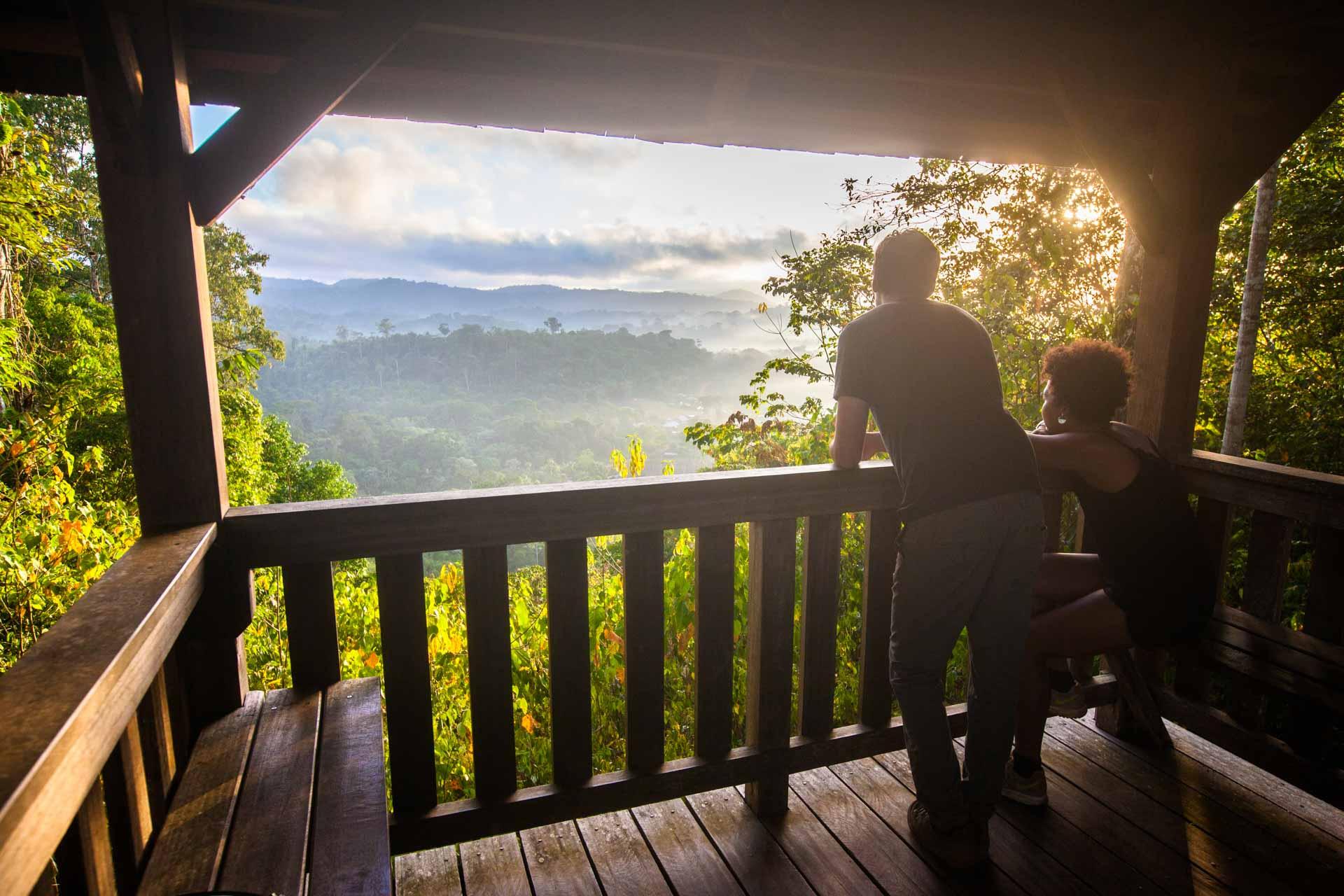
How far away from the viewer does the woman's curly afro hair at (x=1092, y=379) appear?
6.24 feet

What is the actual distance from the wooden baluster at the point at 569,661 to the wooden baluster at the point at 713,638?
0.31 meters

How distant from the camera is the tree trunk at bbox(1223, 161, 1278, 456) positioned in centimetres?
833

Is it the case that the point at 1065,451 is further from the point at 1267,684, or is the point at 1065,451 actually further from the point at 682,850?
the point at 682,850

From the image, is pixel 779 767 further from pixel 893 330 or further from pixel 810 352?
pixel 810 352

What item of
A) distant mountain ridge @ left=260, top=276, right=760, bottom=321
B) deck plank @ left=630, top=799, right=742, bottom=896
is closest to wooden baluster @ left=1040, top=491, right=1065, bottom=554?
deck plank @ left=630, top=799, right=742, bottom=896

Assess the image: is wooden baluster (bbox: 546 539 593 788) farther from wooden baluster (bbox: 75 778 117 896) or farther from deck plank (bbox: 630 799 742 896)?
wooden baluster (bbox: 75 778 117 896)

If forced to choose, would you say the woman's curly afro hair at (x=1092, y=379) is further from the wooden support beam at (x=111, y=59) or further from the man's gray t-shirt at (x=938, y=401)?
the wooden support beam at (x=111, y=59)

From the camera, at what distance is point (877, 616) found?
2.13 metres

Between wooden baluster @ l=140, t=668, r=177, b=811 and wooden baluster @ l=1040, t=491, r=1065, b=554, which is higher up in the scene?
wooden baluster @ l=1040, t=491, r=1065, b=554

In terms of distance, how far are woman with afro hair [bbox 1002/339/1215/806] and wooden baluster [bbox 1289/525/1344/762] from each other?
1.28 ft

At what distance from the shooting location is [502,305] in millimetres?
72688

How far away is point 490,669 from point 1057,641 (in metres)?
1.48

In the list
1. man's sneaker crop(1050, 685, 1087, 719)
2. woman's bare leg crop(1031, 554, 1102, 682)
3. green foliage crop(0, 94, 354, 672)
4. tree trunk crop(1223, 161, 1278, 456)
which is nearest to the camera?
woman's bare leg crop(1031, 554, 1102, 682)

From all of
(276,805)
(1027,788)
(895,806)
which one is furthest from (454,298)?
(276,805)
